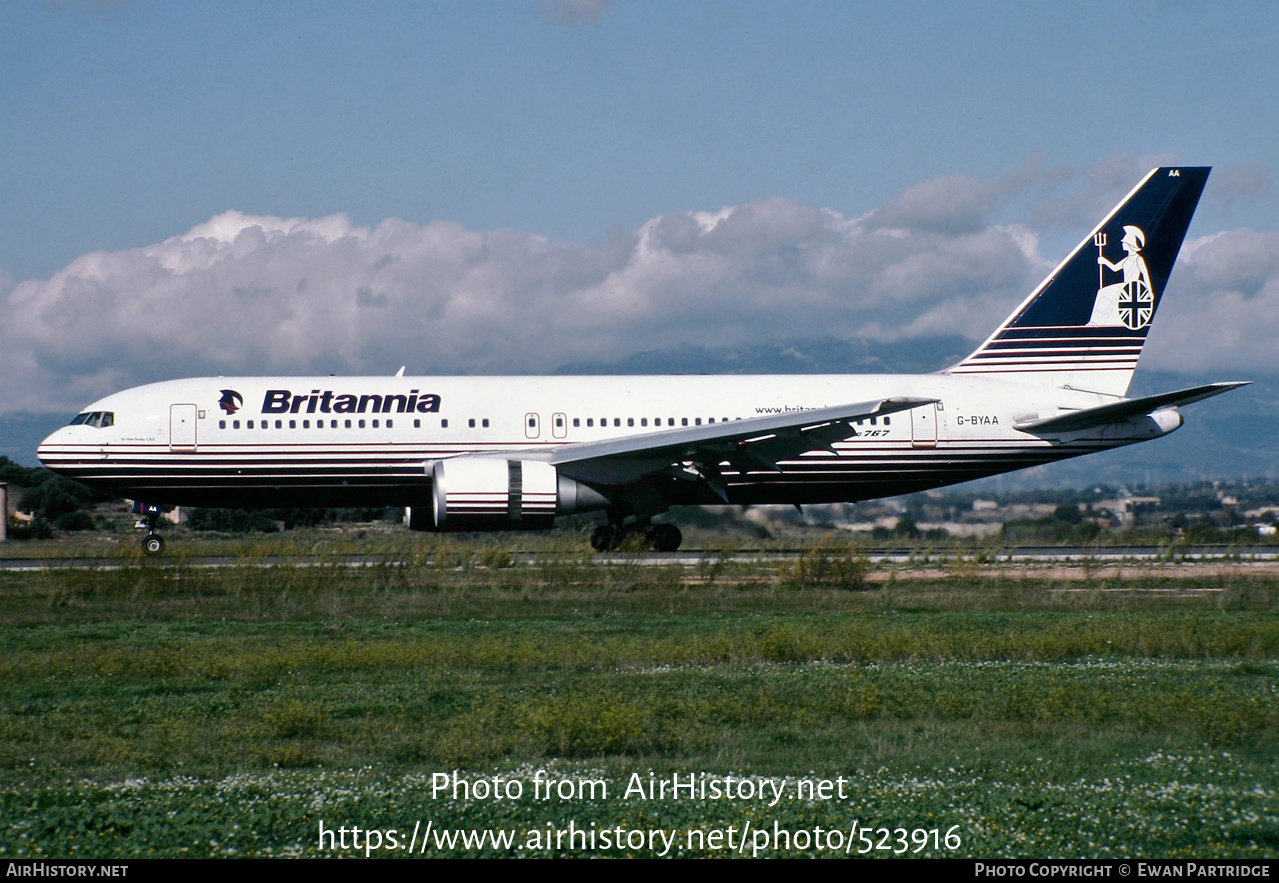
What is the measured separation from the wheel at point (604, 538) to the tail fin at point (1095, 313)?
8817mm

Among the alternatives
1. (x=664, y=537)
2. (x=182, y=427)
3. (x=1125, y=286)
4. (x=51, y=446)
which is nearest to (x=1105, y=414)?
(x=1125, y=286)

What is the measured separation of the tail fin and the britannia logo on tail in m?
0.02

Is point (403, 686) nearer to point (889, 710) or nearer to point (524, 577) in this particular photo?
point (889, 710)

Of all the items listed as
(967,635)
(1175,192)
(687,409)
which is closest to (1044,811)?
(967,635)

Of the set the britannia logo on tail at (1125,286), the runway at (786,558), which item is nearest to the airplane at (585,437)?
the runway at (786,558)

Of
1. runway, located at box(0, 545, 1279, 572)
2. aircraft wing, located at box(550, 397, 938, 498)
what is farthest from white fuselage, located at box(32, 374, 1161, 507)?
runway, located at box(0, 545, 1279, 572)

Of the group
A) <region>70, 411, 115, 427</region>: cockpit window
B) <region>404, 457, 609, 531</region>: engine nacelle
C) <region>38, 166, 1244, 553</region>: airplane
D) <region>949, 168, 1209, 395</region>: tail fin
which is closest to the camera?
<region>404, 457, 609, 531</region>: engine nacelle

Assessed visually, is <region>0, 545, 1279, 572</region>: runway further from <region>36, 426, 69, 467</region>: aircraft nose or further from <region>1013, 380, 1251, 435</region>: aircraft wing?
<region>1013, 380, 1251, 435</region>: aircraft wing

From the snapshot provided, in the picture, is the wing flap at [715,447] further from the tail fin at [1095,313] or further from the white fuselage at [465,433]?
the tail fin at [1095,313]

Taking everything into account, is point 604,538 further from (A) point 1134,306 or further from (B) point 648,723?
(B) point 648,723

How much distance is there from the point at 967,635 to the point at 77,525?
35741 millimetres

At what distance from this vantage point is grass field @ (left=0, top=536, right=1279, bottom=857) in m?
5.62

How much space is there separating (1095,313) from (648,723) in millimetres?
21754

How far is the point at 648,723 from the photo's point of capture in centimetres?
806
